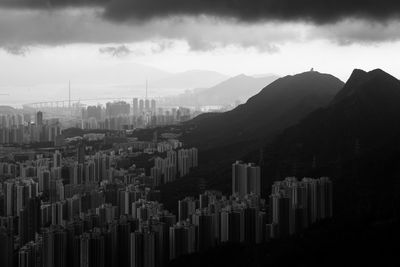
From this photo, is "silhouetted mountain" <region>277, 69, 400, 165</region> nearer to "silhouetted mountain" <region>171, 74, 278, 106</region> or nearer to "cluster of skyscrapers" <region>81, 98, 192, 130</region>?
"cluster of skyscrapers" <region>81, 98, 192, 130</region>

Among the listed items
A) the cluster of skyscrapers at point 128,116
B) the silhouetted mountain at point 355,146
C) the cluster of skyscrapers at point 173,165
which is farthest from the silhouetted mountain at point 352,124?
the cluster of skyscrapers at point 128,116

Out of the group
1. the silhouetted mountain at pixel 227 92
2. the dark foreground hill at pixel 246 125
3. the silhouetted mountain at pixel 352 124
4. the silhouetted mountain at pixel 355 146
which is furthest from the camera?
the silhouetted mountain at pixel 227 92

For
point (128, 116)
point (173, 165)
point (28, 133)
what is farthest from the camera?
point (128, 116)

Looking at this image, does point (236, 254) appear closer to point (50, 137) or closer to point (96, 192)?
point (96, 192)

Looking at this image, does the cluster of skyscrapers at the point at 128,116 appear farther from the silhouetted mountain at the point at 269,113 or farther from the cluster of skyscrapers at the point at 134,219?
the cluster of skyscrapers at the point at 134,219

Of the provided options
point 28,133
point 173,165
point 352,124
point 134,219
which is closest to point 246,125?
point 173,165

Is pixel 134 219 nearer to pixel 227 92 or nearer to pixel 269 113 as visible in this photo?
pixel 269 113

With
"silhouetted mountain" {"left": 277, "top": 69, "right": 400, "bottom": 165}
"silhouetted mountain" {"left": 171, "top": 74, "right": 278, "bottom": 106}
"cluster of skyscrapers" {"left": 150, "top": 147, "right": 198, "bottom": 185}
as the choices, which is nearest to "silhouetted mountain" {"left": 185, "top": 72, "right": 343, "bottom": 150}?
"cluster of skyscrapers" {"left": 150, "top": 147, "right": 198, "bottom": 185}
